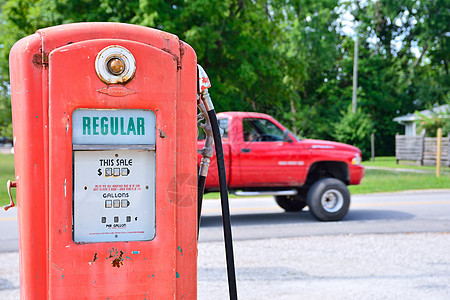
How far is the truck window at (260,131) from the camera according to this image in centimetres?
973

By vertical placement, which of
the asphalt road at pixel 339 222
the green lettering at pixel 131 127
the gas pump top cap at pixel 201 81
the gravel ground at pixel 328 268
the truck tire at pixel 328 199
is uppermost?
the gas pump top cap at pixel 201 81

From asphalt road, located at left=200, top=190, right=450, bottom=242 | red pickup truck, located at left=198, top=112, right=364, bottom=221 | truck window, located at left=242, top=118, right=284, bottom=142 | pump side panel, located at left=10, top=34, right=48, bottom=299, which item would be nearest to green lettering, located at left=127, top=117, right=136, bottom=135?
pump side panel, located at left=10, top=34, right=48, bottom=299

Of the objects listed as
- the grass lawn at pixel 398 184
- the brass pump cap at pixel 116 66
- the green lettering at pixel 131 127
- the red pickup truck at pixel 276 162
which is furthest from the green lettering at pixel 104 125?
the grass lawn at pixel 398 184

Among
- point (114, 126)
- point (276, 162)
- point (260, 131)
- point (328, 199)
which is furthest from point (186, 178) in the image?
point (328, 199)

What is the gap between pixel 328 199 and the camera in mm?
9891

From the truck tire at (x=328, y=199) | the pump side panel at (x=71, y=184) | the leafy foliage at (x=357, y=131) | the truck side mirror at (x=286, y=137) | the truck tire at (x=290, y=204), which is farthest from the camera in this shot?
the leafy foliage at (x=357, y=131)

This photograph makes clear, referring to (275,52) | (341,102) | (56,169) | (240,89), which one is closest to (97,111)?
(56,169)

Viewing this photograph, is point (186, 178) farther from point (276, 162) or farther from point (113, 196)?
point (276, 162)

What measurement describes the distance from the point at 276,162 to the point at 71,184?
7431mm

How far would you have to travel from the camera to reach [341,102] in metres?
45.3

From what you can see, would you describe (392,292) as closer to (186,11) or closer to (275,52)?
(186,11)

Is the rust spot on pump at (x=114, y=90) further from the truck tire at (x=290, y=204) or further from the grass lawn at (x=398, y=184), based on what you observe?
the grass lawn at (x=398, y=184)

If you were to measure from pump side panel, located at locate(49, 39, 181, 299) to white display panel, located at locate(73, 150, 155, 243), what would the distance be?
0.04m

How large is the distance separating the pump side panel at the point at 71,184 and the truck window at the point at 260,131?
716 centimetres
